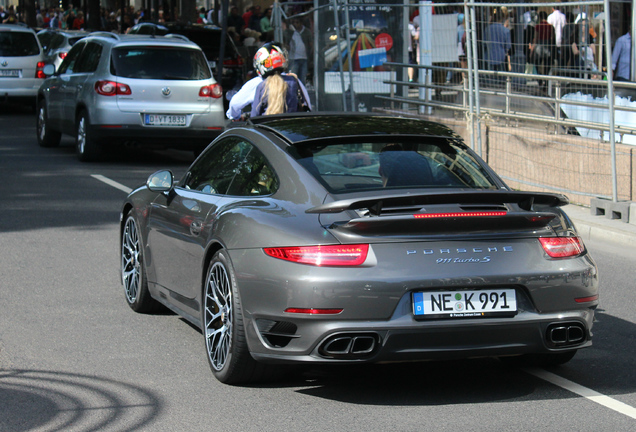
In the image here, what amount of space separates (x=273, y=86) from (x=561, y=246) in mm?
5086

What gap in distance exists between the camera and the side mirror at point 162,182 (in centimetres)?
621

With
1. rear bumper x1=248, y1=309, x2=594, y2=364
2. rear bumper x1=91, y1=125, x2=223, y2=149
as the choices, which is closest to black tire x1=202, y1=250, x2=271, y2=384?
rear bumper x1=248, y1=309, x2=594, y2=364

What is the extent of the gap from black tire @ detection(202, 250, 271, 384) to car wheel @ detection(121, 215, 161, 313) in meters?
1.33

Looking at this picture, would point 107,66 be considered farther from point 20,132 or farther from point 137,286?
point 137,286

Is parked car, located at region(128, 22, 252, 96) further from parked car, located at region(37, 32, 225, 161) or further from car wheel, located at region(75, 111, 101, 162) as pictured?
car wheel, located at region(75, 111, 101, 162)

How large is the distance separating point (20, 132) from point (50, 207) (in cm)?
944

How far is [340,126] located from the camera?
18.4ft

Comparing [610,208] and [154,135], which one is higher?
[154,135]

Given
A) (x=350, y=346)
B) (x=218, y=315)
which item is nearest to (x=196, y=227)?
(x=218, y=315)

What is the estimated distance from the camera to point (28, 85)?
23922 mm

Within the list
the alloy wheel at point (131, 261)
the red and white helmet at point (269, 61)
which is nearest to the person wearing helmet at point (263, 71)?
the red and white helmet at point (269, 61)

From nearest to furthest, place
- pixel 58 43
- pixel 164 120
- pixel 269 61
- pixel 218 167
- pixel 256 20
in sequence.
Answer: pixel 218 167
pixel 269 61
pixel 164 120
pixel 58 43
pixel 256 20

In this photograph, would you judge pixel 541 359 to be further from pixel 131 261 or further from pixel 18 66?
pixel 18 66

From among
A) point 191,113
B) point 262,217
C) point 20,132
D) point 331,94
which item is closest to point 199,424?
point 262,217
